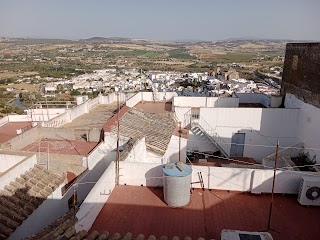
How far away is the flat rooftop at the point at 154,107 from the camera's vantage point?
2325cm

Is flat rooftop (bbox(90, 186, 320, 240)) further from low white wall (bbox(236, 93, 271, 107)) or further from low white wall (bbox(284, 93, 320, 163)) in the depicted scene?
low white wall (bbox(236, 93, 271, 107))

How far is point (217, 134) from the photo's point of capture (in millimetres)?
21438

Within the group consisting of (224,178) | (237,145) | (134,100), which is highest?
(224,178)

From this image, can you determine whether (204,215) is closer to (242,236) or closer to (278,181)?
(242,236)

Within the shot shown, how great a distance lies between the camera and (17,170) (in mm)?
11930

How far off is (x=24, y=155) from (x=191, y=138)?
11131 mm

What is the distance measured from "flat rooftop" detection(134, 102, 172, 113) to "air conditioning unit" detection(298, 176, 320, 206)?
1455 centimetres

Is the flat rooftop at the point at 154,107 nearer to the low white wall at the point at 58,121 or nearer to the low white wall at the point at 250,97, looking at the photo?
the low white wall at the point at 58,121

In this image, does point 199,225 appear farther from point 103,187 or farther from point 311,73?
point 311,73

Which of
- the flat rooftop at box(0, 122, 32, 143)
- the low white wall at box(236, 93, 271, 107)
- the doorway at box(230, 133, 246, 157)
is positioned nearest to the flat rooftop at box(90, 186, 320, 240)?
the doorway at box(230, 133, 246, 157)

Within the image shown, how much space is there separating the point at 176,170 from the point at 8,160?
8.40m

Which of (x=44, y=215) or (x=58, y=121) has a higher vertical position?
(x=58, y=121)

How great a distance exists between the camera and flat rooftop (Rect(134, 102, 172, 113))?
23250 millimetres

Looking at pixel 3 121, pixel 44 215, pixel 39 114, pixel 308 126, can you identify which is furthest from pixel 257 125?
pixel 3 121
